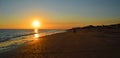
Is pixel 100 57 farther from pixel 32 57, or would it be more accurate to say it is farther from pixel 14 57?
pixel 14 57

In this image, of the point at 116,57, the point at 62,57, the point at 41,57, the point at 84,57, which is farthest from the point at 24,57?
the point at 116,57

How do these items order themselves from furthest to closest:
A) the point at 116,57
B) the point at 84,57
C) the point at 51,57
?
the point at 51,57
the point at 84,57
the point at 116,57

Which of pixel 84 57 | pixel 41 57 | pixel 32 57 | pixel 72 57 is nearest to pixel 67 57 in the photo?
pixel 72 57

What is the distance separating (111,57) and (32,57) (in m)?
5.90

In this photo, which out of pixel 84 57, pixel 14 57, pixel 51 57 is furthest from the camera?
pixel 14 57

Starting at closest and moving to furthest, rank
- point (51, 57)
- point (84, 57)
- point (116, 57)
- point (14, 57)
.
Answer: point (116, 57) < point (84, 57) < point (51, 57) < point (14, 57)

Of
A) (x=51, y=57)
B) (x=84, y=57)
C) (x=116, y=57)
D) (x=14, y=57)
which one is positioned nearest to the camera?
(x=116, y=57)

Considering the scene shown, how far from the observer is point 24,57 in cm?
1223

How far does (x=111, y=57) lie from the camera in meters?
10.3

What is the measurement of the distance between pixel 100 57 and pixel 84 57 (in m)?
1.10

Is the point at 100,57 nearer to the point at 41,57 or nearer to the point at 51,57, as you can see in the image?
the point at 51,57

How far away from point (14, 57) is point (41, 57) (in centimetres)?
240

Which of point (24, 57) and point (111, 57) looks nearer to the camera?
point (111, 57)

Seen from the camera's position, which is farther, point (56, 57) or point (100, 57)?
point (56, 57)
